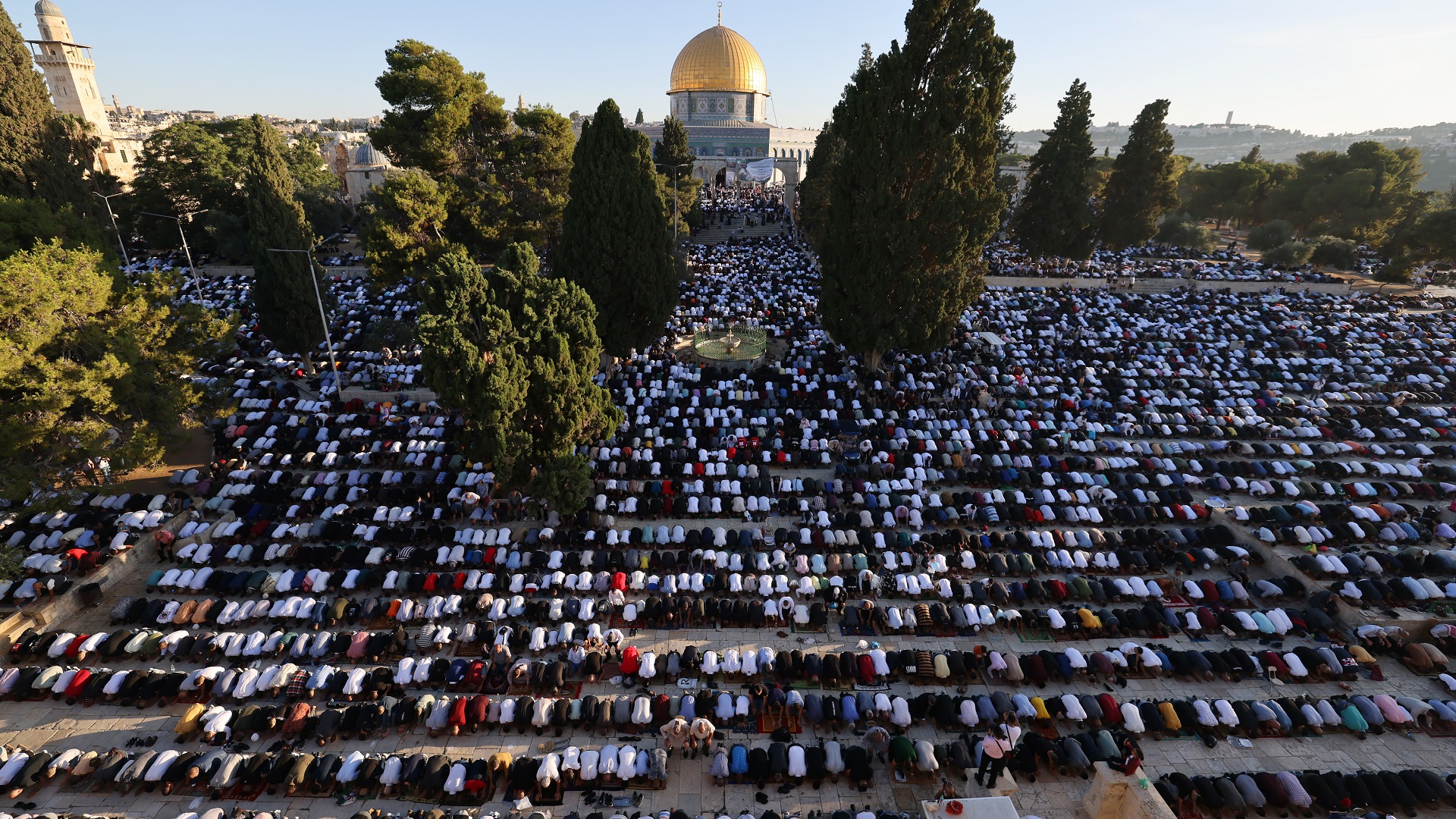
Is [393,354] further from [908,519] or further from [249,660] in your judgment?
[908,519]

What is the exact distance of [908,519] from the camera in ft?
62.0

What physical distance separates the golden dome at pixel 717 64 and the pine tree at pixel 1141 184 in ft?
176

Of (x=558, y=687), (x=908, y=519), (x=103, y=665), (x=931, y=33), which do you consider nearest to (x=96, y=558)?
(x=103, y=665)

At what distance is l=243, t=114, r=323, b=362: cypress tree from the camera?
2552 centimetres

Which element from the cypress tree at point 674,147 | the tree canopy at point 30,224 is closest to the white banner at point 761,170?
the cypress tree at point 674,147

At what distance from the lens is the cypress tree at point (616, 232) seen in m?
24.2

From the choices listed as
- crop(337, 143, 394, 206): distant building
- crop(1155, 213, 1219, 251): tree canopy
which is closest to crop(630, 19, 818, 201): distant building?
crop(337, 143, 394, 206): distant building

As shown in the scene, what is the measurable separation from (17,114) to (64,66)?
177 feet

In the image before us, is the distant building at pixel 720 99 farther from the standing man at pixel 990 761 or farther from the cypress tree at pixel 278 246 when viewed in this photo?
the standing man at pixel 990 761

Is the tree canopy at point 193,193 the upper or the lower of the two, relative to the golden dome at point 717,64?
lower

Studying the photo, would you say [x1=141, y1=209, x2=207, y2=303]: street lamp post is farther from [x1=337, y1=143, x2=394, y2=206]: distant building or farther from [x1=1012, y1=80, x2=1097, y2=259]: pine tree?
[x1=1012, y1=80, x2=1097, y2=259]: pine tree

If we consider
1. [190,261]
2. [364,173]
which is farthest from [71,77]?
[190,261]

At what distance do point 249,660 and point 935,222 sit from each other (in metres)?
26.9

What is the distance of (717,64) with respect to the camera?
269 ft
